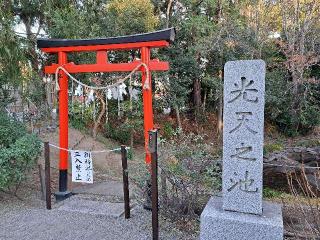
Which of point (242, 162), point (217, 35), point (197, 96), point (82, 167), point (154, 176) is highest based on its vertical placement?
point (217, 35)

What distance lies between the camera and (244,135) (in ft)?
10.6

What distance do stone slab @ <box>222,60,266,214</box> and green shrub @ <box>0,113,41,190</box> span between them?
10.9ft

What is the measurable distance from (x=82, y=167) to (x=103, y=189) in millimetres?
1174

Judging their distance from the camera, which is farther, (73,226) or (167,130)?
(167,130)

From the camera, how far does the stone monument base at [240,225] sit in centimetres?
306

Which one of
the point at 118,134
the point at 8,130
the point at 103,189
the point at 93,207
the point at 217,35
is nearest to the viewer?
the point at 93,207

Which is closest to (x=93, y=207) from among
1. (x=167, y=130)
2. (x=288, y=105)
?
(x=167, y=130)

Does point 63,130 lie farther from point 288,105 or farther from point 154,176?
point 288,105

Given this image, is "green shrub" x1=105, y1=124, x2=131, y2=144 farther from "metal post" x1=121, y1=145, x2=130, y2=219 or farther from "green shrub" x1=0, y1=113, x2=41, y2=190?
"metal post" x1=121, y1=145, x2=130, y2=219

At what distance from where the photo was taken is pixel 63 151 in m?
5.86

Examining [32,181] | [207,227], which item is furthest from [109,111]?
[207,227]

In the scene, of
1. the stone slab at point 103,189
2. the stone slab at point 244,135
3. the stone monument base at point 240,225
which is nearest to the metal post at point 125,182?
the stone slab at point 103,189

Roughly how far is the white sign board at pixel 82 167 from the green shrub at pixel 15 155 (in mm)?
672

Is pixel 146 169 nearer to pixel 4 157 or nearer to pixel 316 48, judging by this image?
pixel 4 157
